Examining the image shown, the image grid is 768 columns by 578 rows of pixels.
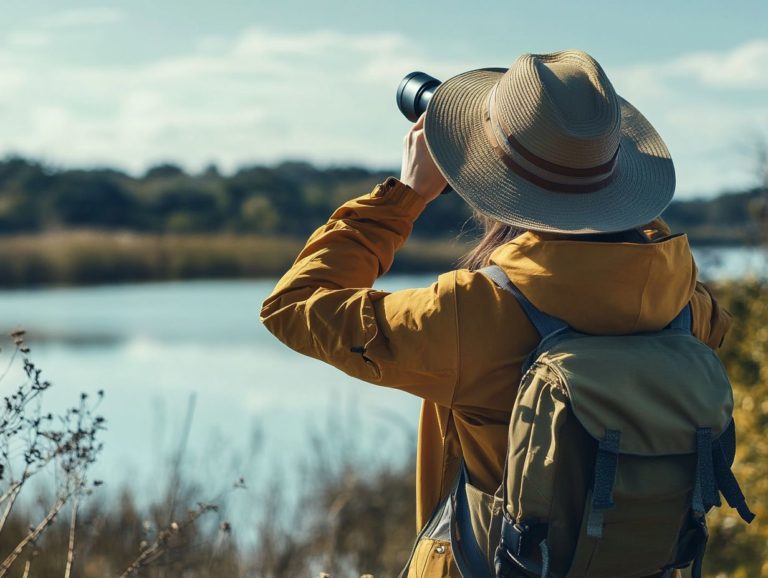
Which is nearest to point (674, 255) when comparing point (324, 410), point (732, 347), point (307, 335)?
point (307, 335)

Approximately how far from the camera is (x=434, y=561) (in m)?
1.65

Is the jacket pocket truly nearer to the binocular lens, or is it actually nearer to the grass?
the binocular lens

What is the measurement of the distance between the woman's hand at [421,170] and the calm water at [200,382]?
211 centimetres

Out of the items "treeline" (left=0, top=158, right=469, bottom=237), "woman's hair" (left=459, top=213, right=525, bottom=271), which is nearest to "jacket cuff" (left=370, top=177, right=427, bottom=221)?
"woman's hair" (left=459, top=213, right=525, bottom=271)

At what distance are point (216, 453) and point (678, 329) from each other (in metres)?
4.52

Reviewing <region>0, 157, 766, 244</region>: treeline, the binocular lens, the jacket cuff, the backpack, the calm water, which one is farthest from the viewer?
<region>0, 157, 766, 244</region>: treeline

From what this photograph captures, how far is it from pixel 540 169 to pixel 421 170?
217 millimetres

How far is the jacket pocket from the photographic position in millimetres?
1643

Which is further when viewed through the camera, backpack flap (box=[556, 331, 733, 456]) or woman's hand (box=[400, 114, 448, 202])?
woman's hand (box=[400, 114, 448, 202])

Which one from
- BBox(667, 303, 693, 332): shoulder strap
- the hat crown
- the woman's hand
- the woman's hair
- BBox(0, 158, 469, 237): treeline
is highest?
the hat crown

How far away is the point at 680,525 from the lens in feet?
5.24

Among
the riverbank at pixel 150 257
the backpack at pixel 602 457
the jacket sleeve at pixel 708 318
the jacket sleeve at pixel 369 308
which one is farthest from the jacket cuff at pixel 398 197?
the riverbank at pixel 150 257

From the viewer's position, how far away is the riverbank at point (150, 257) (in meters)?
23.6

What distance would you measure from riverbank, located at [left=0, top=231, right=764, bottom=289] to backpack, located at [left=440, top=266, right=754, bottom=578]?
2143 centimetres
